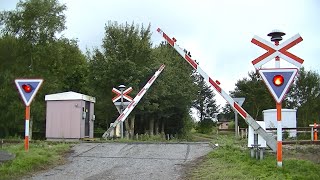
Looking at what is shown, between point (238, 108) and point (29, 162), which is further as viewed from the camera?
point (238, 108)

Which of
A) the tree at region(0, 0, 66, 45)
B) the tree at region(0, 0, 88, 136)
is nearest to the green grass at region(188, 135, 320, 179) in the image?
the tree at region(0, 0, 88, 136)

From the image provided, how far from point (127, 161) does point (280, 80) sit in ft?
15.1

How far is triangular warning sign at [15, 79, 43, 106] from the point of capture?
495 inches

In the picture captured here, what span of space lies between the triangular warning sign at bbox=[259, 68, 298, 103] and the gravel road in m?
2.82

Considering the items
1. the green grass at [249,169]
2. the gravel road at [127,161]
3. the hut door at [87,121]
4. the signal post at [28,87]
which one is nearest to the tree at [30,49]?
the hut door at [87,121]

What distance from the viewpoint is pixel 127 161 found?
39.0ft

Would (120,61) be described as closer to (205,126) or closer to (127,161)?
(127,161)

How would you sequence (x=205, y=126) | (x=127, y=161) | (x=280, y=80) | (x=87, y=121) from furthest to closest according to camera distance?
(x=205, y=126) → (x=87, y=121) → (x=127, y=161) → (x=280, y=80)

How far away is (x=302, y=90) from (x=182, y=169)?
4740 centimetres

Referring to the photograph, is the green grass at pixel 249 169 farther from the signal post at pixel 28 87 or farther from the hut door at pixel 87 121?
the hut door at pixel 87 121

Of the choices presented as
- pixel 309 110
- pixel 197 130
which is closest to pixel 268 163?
pixel 309 110

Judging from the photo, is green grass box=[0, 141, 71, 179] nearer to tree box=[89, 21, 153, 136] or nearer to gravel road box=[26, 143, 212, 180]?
gravel road box=[26, 143, 212, 180]

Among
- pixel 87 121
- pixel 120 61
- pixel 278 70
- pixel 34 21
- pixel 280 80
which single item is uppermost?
pixel 34 21

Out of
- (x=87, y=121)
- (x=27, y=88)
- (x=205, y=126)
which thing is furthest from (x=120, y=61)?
(x=205, y=126)
